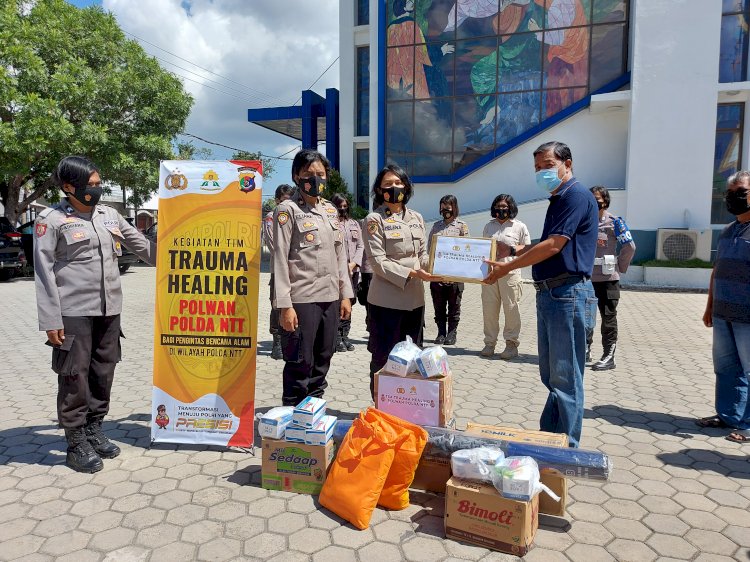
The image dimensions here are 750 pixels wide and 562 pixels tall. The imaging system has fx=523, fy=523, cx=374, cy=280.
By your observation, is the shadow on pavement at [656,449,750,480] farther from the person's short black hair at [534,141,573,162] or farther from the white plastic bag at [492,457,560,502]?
the person's short black hair at [534,141,573,162]

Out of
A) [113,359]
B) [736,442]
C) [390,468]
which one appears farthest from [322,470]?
[736,442]

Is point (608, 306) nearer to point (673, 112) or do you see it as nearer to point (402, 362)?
point (402, 362)

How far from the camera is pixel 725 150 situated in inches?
615

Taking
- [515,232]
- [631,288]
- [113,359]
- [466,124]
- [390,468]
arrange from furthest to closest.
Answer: [466,124]
[631,288]
[515,232]
[113,359]
[390,468]

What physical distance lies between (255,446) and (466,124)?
1744 centimetres

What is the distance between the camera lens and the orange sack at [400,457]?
113 inches

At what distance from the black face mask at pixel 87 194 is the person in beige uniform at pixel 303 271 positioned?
44.8 inches

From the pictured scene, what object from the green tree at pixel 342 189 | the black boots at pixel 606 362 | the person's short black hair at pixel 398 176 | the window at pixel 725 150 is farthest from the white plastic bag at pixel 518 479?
the green tree at pixel 342 189

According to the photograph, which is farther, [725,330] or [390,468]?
[725,330]

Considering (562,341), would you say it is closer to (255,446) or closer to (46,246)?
(255,446)

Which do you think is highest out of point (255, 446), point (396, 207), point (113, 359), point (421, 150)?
point (421, 150)

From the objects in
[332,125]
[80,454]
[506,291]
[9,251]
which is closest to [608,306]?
[506,291]

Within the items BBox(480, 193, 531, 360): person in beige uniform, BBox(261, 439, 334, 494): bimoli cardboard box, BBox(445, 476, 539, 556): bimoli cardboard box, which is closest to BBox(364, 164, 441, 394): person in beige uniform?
BBox(261, 439, 334, 494): bimoli cardboard box

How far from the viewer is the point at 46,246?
3.20 meters
